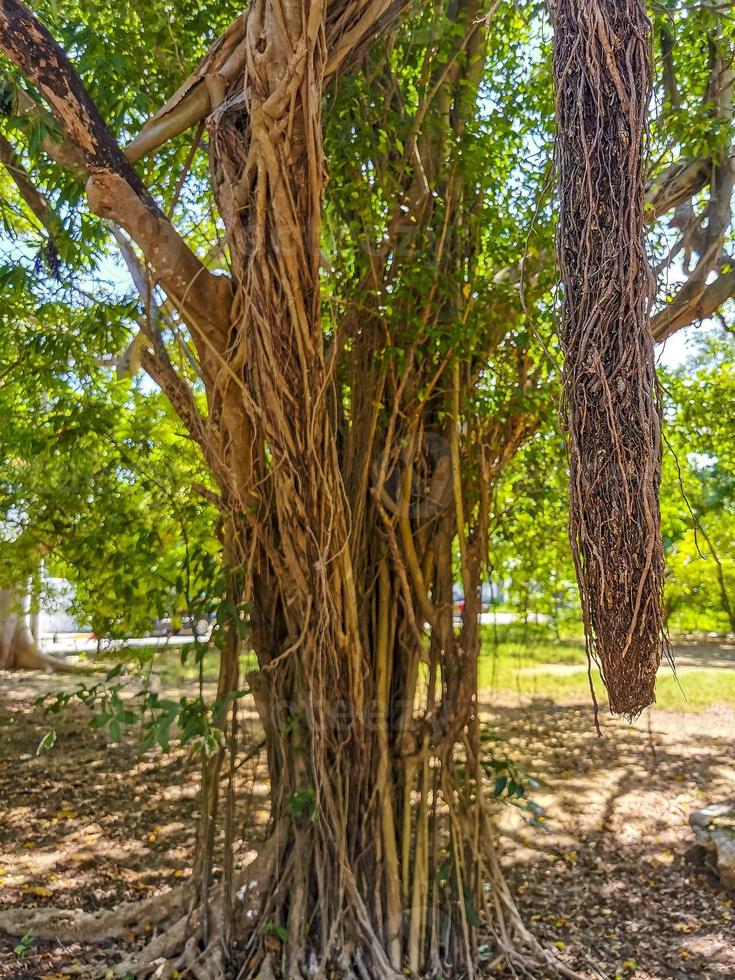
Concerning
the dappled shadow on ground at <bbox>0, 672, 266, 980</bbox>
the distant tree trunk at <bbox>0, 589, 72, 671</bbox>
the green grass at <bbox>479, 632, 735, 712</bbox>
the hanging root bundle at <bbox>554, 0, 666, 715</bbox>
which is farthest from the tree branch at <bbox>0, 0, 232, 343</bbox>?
the distant tree trunk at <bbox>0, 589, 72, 671</bbox>

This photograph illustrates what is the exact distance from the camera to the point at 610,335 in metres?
1.42

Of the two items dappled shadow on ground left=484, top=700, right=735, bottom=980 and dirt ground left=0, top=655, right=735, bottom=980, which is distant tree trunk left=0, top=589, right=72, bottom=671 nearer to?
dirt ground left=0, top=655, right=735, bottom=980

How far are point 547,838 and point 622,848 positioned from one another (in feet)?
1.14

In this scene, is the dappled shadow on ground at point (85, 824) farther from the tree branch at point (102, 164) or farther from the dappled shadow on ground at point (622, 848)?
the tree branch at point (102, 164)

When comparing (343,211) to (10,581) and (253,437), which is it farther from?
(10,581)

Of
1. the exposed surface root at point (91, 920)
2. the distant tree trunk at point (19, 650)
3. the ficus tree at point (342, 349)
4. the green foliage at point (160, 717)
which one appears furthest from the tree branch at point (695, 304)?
the distant tree trunk at point (19, 650)

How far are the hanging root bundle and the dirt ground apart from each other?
6.06 feet

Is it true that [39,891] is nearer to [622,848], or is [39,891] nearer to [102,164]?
[622,848]

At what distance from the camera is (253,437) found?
2529mm

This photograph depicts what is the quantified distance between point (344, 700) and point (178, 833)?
1966 millimetres

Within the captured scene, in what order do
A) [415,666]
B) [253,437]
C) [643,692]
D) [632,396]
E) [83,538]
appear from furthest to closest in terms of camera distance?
[83,538], [415,666], [253,437], [643,692], [632,396]

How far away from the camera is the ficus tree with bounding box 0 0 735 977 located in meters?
2.25

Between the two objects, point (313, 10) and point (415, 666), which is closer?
point (313, 10)

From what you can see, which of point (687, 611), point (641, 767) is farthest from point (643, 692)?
point (687, 611)
